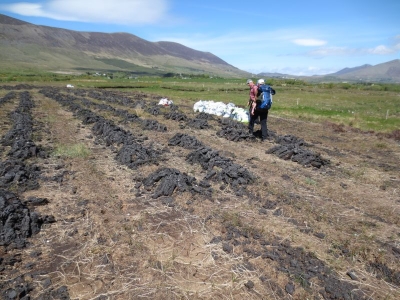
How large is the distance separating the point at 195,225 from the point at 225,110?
1547 cm

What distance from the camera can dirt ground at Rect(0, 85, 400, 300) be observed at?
4004mm

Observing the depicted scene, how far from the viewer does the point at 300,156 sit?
9797 mm

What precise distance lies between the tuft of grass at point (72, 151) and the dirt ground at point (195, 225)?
0.10 metres

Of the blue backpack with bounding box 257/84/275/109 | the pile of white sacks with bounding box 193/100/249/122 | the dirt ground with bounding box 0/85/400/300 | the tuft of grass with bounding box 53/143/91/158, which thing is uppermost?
the blue backpack with bounding box 257/84/275/109

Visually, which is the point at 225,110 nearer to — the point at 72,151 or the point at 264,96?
the point at 264,96

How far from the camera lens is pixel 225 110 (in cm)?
2027

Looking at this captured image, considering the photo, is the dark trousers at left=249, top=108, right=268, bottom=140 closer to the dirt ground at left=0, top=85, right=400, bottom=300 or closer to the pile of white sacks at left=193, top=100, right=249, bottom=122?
the dirt ground at left=0, top=85, right=400, bottom=300

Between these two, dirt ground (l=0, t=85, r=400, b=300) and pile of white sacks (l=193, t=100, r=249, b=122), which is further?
pile of white sacks (l=193, t=100, r=249, b=122)

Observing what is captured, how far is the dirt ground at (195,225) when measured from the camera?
4.00m

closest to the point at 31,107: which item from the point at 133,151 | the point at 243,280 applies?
the point at 133,151

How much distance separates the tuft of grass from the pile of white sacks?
10523 mm

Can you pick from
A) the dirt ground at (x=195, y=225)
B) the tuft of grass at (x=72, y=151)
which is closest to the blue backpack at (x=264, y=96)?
the dirt ground at (x=195, y=225)

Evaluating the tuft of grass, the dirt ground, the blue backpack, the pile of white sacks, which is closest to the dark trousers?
the blue backpack

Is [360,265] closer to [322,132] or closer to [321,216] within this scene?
[321,216]
